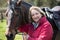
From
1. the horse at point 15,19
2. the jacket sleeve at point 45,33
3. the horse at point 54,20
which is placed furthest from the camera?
the horse at point 54,20

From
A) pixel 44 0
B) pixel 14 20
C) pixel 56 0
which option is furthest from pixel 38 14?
pixel 44 0

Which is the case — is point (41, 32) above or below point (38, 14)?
below

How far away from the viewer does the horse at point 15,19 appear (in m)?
5.22

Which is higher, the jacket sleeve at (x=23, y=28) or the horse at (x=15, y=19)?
the horse at (x=15, y=19)

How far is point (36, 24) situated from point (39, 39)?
0.37 meters

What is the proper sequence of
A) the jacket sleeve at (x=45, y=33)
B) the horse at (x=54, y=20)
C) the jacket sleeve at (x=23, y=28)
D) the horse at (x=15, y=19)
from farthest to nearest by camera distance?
the horse at (x=54, y=20)
the jacket sleeve at (x=23, y=28)
the horse at (x=15, y=19)
the jacket sleeve at (x=45, y=33)

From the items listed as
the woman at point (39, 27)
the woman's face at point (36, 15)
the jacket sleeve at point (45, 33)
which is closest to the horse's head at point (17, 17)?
the woman at point (39, 27)

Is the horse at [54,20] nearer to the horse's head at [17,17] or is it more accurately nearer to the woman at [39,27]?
the horse's head at [17,17]

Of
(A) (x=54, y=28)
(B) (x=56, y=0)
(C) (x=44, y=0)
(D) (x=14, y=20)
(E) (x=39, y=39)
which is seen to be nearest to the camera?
(E) (x=39, y=39)

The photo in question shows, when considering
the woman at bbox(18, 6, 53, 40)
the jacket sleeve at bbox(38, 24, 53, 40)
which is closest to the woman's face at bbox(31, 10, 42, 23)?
the woman at bbox(18, 6, 53, 40)

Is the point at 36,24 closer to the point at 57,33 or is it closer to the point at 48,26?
the point at 48,26

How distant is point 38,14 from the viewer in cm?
484

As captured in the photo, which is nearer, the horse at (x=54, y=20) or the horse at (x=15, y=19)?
the horse at (x=15, y=19)

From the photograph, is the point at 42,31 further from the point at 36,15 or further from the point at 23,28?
the point at 23,28
